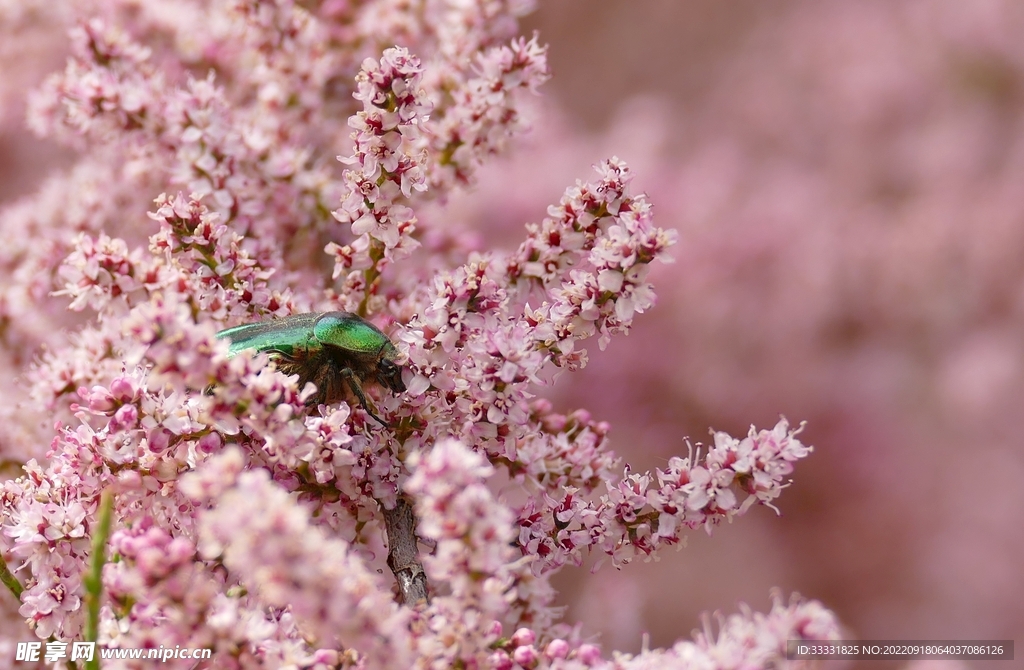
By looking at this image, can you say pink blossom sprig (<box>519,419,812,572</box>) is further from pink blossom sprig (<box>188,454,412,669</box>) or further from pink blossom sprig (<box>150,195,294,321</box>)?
pink blossom sprig (<box>150,195,294,321</box>)

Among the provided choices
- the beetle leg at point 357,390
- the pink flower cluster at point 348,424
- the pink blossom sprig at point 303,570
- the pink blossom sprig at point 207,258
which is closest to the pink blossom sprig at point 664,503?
the pink flower cluster at point 348,424

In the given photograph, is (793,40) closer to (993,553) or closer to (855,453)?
(855,453)

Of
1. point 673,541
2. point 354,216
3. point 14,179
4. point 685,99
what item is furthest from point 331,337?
point 685,99

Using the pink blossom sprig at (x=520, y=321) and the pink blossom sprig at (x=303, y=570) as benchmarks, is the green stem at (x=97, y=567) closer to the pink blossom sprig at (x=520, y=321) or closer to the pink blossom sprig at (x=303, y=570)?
the pink blossom sprig at (x=303, y=570)

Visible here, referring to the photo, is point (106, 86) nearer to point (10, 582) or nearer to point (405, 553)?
point (10, 582)

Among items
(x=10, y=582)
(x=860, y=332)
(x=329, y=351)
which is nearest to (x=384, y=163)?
(x=329, y=351)

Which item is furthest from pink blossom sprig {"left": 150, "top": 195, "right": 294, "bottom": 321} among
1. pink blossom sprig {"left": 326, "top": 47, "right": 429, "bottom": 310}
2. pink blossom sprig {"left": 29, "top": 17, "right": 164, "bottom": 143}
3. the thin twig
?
pink blossom sprig {"left": 29, "top": 17, "right": 164, "bottom": 143}

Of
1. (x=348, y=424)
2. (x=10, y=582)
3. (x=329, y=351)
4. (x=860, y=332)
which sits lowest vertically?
(x=10, y=582)
